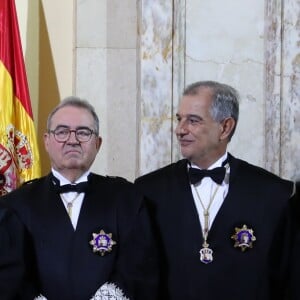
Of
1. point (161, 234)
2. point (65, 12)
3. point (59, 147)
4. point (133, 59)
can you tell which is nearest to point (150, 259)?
point (161, 234)

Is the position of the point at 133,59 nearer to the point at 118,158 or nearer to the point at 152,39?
the point at 152,39

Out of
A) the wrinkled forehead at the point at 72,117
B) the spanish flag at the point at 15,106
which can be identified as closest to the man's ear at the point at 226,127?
the wrinkled forehead at the point at 72,117

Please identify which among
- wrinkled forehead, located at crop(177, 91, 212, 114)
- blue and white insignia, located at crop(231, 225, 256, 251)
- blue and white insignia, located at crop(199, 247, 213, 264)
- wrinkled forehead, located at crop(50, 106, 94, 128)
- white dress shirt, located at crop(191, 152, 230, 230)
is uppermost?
wrinkled forehead, located at crop(177, 91, 212, 114)

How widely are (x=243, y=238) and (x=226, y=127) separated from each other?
498 millimetres

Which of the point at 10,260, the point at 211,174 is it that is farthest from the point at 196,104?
the point at 10,260

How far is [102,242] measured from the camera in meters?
3.20

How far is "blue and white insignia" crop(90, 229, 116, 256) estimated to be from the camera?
10.5ft

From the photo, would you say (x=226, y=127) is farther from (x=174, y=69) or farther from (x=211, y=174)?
(x=174, y=69)

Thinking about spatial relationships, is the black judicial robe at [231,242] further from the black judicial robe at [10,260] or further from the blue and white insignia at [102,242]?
the black judicial robe at [10,260]

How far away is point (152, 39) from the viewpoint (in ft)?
14.7

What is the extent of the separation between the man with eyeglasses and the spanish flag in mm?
981

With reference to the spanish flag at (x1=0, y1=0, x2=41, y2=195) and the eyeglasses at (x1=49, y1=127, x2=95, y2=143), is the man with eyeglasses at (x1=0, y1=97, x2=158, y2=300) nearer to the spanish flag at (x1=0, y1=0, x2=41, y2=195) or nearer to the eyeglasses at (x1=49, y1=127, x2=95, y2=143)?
the eyeglasses at (x1=49, y1=127, x2=95, y2=143)

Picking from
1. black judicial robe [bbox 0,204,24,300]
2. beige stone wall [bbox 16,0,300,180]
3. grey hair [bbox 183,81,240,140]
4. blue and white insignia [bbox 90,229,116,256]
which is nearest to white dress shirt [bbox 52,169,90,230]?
blue and white insignia [bbox 90,229,116,256]

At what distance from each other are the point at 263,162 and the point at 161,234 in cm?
128
